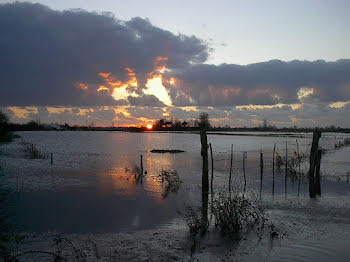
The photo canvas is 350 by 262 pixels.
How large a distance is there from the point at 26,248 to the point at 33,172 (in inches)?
793

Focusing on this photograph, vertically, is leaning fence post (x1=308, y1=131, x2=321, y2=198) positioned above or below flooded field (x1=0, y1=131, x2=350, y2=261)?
above

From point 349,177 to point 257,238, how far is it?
17778 millimetres

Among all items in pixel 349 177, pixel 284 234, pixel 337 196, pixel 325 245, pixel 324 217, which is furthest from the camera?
pixel 349 177

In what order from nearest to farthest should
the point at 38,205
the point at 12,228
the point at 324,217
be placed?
1. the point at 12,228
2. the point at 324,217
3. the point at 38,205

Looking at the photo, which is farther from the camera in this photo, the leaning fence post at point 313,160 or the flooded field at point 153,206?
the leaning fence post at point 313,160

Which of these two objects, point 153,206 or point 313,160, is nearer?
point 153,206

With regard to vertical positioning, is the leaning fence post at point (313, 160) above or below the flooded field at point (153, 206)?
above

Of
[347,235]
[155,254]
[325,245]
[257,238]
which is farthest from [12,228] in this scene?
[347,235]

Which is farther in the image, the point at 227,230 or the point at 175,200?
the point at 175,200

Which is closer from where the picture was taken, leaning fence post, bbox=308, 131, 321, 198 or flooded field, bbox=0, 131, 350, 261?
flooded field, bbox=0, 131, 350, 261

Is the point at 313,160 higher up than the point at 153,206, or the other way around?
the point at 313,160

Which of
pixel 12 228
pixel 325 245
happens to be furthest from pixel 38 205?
pixel 325 245

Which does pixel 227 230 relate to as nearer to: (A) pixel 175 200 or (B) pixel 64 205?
(A) pixel 175 200

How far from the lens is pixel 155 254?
929cm
